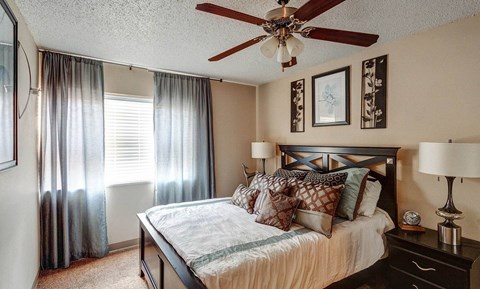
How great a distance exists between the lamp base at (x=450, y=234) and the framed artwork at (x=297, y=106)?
1.98m

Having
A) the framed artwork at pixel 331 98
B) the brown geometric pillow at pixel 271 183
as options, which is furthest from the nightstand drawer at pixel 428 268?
the framed artwork at pixel 331 98

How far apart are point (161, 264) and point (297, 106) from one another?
2.78 m

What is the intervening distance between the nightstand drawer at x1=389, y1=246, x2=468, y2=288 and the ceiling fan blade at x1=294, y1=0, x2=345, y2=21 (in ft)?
6.78

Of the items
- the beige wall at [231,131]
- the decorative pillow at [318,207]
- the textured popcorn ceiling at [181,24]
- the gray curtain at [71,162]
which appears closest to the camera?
the textured popcorn ceiling at [181,24]

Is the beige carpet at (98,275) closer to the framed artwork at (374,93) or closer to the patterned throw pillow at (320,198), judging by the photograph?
the patterned throw pillow at (320,198)

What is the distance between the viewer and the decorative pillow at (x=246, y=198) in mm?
2604

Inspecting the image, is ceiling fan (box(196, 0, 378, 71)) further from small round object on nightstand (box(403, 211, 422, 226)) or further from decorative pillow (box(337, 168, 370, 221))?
small round object on nightstand (box(403, 211, 422, 226))

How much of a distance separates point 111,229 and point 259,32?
3074 millimetres

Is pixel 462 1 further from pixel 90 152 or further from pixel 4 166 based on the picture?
pixel 90 152

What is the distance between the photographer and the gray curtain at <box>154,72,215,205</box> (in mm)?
3430

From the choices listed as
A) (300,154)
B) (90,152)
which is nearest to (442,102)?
(300,154)

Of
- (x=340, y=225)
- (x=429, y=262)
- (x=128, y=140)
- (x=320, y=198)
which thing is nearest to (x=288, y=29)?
(x=320, y=198)

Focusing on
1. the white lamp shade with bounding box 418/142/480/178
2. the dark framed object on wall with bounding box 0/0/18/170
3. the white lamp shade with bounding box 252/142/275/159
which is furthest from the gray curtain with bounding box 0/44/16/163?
the white lamp shade with bounding box 418/142/480/178

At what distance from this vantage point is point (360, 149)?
108 inches
